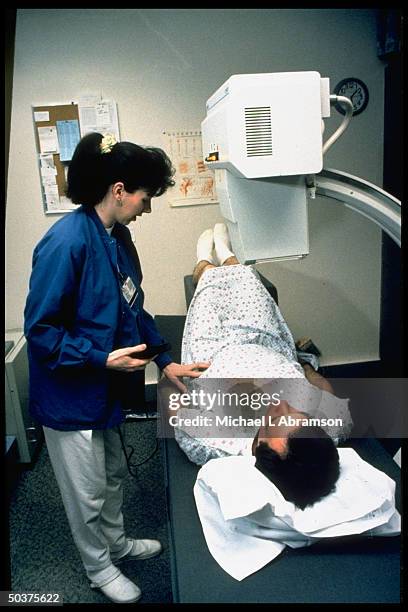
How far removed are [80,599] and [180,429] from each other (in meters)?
0.63

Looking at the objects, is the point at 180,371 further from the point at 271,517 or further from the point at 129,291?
the point at 271,517

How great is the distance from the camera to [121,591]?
4.73ft

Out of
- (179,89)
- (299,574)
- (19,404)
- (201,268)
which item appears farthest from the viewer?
(179,89)

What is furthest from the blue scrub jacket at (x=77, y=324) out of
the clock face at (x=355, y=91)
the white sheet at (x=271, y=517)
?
the clock face at (x=355, y=91)

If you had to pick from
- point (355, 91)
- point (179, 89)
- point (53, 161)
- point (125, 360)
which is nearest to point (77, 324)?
point (125, 360)

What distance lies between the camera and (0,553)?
3.13 ft

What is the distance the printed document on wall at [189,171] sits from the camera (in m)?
2.38

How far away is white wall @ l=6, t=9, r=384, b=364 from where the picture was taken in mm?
2207

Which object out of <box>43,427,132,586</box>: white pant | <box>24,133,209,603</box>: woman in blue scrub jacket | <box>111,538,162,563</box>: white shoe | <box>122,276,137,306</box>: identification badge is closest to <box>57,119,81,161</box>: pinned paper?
<box>24,133,209,603</box>: woman in blue scrub jacket

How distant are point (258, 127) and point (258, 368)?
3.04ft

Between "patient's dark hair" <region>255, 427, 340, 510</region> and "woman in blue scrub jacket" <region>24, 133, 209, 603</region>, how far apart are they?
1.42 feet

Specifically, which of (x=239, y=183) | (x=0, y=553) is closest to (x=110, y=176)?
(x=239, y=183)

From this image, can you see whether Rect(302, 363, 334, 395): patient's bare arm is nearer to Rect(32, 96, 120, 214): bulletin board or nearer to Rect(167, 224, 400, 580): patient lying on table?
Rect(167, 224, 400, 580): patient lying on table

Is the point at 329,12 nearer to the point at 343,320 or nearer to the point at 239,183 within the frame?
the point at 343,320
